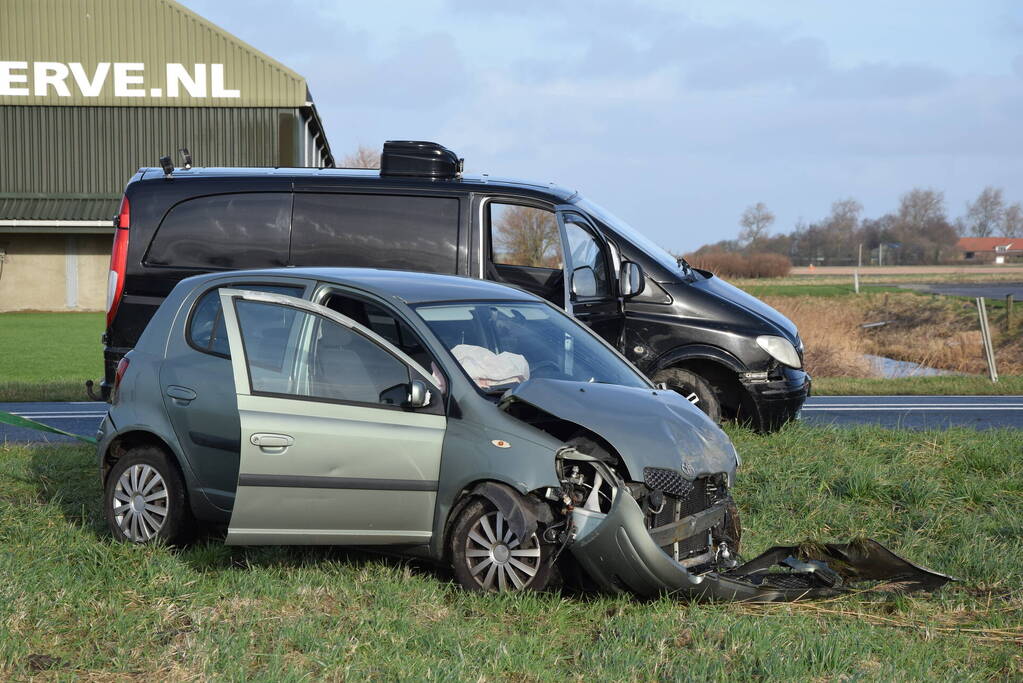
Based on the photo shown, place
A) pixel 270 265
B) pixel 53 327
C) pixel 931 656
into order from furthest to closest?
pixel 53 327, pixel 270 265, pixel 931 656

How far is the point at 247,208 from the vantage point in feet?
29.2

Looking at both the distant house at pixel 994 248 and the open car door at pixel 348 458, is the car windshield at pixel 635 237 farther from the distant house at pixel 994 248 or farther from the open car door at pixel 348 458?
the distant house at pixel 994 248

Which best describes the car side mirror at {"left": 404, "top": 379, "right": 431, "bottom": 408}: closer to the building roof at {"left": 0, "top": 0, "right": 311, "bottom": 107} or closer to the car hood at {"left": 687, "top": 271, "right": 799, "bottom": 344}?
the car hood at {"left": 687, "top": 271, "right": 799, "bottom": 344}

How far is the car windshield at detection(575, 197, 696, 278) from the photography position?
9.02m

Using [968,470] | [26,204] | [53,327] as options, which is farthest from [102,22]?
[968,470]

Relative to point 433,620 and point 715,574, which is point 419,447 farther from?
point 715,574

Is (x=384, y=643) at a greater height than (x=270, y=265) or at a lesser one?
lesser

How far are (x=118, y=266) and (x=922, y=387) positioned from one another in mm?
10828

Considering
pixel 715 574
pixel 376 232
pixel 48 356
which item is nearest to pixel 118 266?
pixel 376 232

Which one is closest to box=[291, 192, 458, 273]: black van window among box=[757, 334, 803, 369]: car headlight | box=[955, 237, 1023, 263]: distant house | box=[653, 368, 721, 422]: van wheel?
box=[653, 368, 721, 422]: van wheel

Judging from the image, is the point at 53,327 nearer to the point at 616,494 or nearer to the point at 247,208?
the point at 247,208

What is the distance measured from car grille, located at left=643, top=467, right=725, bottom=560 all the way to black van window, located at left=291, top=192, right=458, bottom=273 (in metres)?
3.87

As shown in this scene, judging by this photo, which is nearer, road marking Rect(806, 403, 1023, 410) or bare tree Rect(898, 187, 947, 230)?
road marking Rect(806, 403, 1023, 410)

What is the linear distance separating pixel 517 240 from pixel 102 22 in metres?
34.4
